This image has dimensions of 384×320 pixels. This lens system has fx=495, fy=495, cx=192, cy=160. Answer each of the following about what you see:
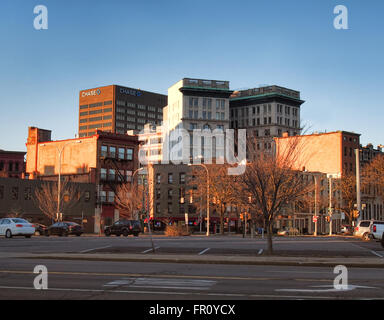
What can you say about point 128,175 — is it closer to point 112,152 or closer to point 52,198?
point 112,152

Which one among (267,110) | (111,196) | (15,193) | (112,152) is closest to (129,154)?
(112,152)

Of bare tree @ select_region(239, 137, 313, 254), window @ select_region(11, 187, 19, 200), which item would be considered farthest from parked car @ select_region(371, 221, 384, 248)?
window @ select_region(11, 187, 19, 200)

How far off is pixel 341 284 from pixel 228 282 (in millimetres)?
2921

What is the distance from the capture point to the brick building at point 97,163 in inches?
3027

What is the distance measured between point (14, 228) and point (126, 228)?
13.5 meters

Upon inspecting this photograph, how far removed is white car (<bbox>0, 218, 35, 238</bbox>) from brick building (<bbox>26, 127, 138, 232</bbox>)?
3526 cm

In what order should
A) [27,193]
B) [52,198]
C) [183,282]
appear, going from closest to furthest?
[183,282] → [52,198] → [27,193]

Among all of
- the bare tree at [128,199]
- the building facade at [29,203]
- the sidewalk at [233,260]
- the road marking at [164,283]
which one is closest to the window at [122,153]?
the bare tree at [128,199]

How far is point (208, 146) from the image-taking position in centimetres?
14925

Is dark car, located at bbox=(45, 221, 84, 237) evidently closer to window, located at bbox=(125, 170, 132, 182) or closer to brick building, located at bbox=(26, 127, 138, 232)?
brick building, located at bbox=(26, 127, 138, 232)

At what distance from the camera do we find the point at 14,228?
36656mm

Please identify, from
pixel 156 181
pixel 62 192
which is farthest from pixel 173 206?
pixel 62 192
